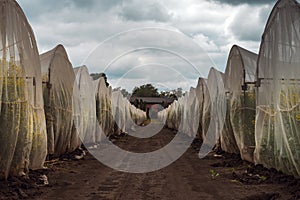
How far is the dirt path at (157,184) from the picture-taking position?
6949mm

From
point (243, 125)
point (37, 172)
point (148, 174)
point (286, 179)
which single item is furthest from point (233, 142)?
point (37, 172)

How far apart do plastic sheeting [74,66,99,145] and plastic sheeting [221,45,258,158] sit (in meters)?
5.21

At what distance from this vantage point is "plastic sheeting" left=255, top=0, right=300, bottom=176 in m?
7.68

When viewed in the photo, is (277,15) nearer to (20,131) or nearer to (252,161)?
(252,161)

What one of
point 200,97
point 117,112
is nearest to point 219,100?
point 200,97

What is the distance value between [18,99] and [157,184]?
320 cm

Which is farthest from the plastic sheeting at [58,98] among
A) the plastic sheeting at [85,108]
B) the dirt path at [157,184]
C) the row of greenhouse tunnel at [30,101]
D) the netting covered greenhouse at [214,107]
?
the netting covered greenhouse at [214,107]

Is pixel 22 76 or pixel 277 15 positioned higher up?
pixel 277 15

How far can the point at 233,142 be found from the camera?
1284 centimetres

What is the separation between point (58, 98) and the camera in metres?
11.7

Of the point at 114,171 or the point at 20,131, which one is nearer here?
the point at 20,131

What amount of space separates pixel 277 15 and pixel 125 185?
5.01m

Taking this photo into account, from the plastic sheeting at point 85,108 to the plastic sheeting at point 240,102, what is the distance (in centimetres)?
521

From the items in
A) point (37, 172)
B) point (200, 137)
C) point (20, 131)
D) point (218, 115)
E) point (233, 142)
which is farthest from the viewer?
point (200, 137)
